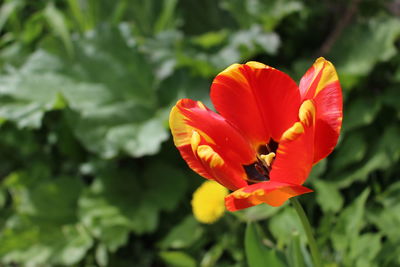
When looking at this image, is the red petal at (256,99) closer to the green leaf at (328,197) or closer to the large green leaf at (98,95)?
the green leaf at (328,197)

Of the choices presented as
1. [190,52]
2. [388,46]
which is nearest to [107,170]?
[190,52]

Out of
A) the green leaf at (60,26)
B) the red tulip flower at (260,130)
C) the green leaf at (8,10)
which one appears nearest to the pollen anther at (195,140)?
the red tulip flower at (260,130)

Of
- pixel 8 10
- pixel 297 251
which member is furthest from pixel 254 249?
pixel 8 10

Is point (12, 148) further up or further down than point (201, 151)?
further up

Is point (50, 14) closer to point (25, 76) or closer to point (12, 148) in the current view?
point (25, 76)

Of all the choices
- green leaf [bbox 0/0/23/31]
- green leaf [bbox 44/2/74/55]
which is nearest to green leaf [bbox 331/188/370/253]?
green leaf [bbox 44/2/74/55]

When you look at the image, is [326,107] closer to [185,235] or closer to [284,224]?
[284,224]

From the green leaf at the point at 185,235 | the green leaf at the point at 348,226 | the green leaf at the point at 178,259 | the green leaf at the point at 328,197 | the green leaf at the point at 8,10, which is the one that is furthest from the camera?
the green leaf at the point at 8,10
